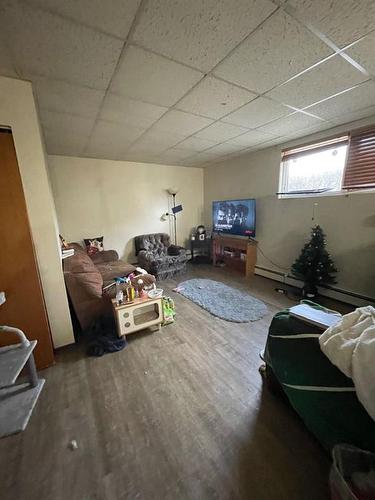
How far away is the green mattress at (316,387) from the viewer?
3.15 ft

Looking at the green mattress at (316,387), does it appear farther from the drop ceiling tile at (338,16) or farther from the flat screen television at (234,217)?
the flat screen television at (234,217)

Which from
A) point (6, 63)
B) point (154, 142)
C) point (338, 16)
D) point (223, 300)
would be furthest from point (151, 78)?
point (223, 300)

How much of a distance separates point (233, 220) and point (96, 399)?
3868mm

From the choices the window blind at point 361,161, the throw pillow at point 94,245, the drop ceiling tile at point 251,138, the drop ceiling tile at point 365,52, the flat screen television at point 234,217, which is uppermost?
the drop ceiling tile at point 251,138

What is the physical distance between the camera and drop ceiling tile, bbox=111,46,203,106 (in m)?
1.41

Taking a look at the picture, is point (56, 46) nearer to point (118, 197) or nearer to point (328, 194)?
point (118, 197)

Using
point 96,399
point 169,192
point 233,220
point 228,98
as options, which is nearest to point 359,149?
point 228,98

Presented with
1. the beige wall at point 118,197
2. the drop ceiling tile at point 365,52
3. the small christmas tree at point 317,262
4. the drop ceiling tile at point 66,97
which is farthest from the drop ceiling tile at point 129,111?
the small christmas tree at point 317,262

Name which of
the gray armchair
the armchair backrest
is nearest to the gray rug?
the gray armchair

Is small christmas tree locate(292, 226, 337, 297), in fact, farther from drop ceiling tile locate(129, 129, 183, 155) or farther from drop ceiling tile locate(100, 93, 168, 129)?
drop ceiling tile locate(100, 93, 168, 129)

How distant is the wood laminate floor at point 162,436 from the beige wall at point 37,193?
1.53 ft

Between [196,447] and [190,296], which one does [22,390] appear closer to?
[196,447]

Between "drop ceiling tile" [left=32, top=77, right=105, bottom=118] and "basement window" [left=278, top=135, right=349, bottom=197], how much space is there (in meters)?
3.06

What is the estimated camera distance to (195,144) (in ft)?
11.1
